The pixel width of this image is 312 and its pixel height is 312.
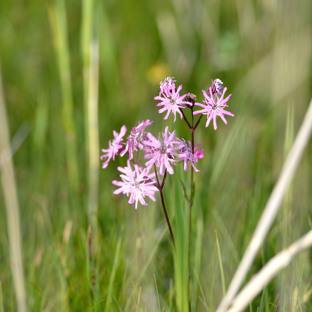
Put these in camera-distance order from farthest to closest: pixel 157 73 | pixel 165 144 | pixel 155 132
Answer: pixel 157 73 → pixel 155 132 → pixel 165 144

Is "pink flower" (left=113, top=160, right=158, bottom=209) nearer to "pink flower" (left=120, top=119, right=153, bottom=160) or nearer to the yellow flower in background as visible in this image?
"pink flower" (left=120, top=119, right=153, bottom=160)

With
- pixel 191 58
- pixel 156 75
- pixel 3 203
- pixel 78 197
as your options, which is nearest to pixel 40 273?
pixel 78 197

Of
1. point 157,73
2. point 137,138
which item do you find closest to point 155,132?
point 137,138

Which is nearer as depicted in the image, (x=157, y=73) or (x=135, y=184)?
(x=135, y=184)

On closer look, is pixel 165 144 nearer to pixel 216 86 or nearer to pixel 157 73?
pixel 216 86

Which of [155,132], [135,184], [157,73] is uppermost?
[157,73]

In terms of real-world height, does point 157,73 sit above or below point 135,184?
above

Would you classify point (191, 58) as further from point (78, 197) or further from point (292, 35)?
point (292, 35)

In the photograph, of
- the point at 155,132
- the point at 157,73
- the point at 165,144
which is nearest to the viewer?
the point at 165,144

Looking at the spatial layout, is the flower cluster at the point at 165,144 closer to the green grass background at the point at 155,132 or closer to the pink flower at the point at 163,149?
the pink flower at the point at 163,149
